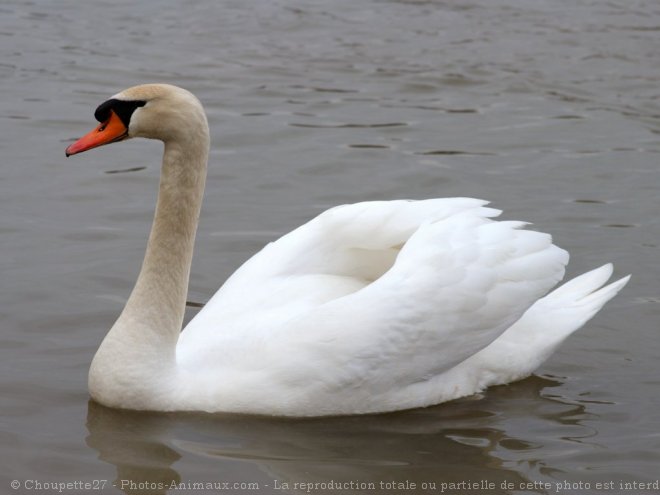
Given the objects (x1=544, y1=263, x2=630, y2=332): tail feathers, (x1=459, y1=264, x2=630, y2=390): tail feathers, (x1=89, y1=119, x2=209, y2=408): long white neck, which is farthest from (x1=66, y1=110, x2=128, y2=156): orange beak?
(x1=544, y1=263, x2=630, y2=332): tail feathers

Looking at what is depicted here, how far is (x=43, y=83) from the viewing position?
444 inches

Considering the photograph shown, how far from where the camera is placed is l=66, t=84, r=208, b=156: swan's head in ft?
18.4

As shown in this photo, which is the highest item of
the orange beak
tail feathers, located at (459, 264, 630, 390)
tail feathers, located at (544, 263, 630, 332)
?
the orange beak

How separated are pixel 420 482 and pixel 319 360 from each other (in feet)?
2.21

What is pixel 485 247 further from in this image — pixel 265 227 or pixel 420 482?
pixel 265 227

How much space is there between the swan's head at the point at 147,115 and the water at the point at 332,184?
47.1 inches

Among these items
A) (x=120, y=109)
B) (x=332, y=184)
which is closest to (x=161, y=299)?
(x=120, y=109)

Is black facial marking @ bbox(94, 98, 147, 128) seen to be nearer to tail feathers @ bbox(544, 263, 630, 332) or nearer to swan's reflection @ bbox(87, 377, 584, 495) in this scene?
swan's reflection @ bbox(87, 377, 584, 495)

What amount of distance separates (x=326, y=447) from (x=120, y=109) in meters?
1.63

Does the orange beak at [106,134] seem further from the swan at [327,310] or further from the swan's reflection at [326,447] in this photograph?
the swan's reflection at [326,447]

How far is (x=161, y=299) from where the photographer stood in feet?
19.5

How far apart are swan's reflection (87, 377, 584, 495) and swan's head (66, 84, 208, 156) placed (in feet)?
3.90

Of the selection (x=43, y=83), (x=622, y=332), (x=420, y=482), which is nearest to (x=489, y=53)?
(x=43, y=83)

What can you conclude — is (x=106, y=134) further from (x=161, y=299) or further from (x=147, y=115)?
(x=161, y=299)
